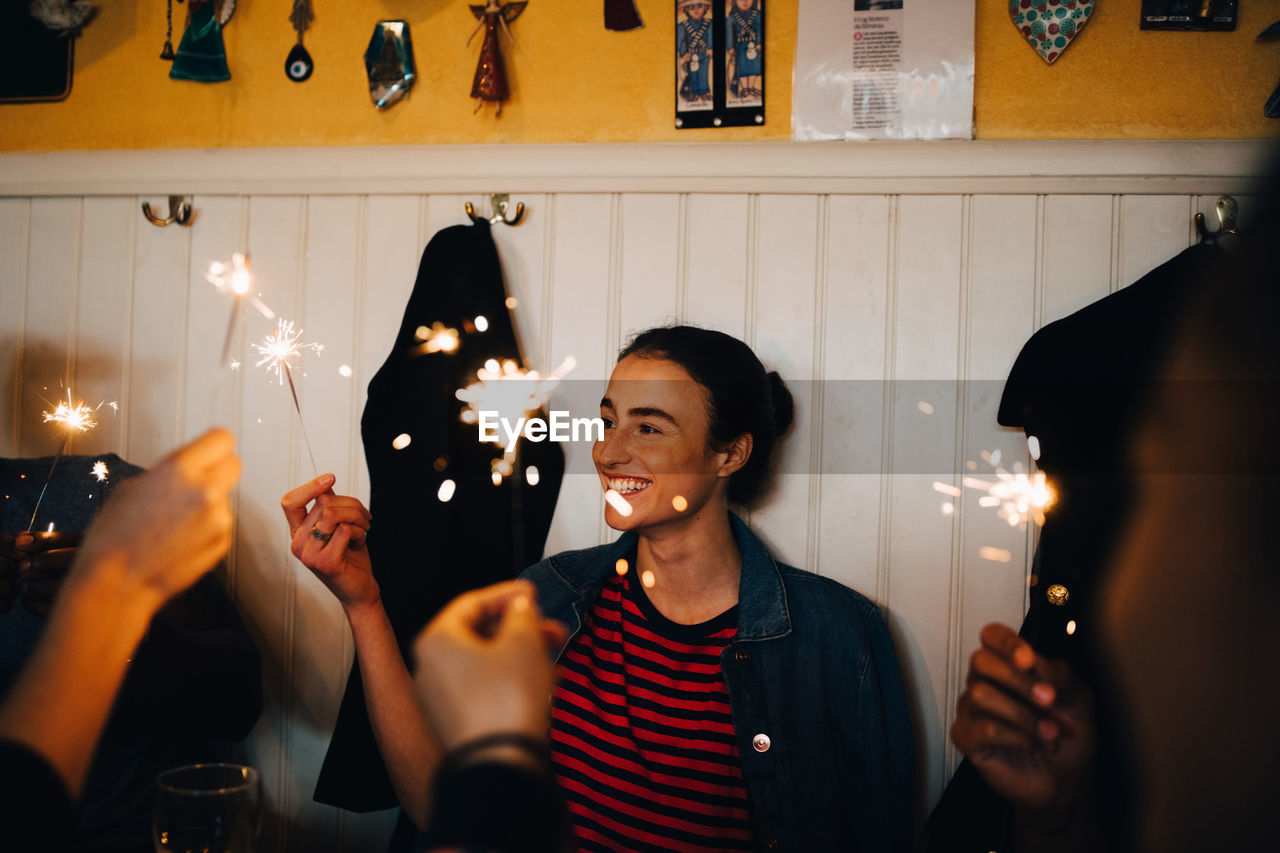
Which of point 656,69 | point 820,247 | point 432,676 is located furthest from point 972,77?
point 432,676

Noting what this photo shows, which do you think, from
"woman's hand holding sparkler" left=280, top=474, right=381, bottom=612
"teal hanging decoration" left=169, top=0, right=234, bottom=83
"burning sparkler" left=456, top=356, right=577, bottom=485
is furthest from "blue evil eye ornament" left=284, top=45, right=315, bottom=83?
"woman's hand holding sparkler" left=280, top=474, right=381, bottom=612

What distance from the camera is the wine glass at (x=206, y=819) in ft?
2.47

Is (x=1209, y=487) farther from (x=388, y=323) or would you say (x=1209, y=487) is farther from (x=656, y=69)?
(x=388, y=323)

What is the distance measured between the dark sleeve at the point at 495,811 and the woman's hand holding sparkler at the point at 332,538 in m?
0.63

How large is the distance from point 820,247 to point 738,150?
261 mm

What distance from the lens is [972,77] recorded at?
1.52 meters

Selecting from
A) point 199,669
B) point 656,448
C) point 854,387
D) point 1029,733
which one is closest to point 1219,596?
point 1029,733

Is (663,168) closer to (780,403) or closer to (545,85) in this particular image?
(545,85)

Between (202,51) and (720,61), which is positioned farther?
(202,51)

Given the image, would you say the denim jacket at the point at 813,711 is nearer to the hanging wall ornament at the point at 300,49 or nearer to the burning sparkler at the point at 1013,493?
the burning sparkler at the point at 1013,493

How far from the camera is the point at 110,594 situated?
75cm

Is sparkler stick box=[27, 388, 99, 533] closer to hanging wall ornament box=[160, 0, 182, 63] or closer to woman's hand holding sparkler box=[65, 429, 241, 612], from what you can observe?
hanging wall ornament box=[160, 0, 182, 63]

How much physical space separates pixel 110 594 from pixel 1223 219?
1.86 meters

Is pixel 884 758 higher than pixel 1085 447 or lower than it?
lower
